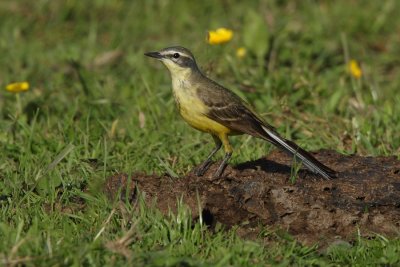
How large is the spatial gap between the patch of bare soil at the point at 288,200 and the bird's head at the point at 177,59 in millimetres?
1256

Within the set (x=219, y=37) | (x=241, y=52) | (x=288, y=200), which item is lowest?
(x=288, y=200)

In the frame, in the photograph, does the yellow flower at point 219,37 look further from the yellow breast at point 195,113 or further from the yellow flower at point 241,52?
the yellow breast at point 195,113

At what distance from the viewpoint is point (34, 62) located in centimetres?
1047

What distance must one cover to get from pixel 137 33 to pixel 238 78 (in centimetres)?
259

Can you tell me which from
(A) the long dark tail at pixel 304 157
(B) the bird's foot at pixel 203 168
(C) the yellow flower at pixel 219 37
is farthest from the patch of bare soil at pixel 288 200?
(C) the yellow flower at pixel 219 37

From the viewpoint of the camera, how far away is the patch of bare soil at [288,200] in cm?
613

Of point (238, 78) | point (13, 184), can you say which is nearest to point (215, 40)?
point (238, 78)

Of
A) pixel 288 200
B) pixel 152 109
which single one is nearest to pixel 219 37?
pixel 152 109

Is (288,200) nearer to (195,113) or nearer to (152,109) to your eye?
(195,113)

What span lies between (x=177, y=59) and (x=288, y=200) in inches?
74.4

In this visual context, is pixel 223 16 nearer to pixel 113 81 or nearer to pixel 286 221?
pixel 113 81

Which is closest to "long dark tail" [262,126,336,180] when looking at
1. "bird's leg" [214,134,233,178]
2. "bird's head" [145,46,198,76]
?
"bird's leg" [214,134,233,178]

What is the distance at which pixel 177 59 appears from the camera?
291 inches

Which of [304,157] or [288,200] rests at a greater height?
[304,157]
